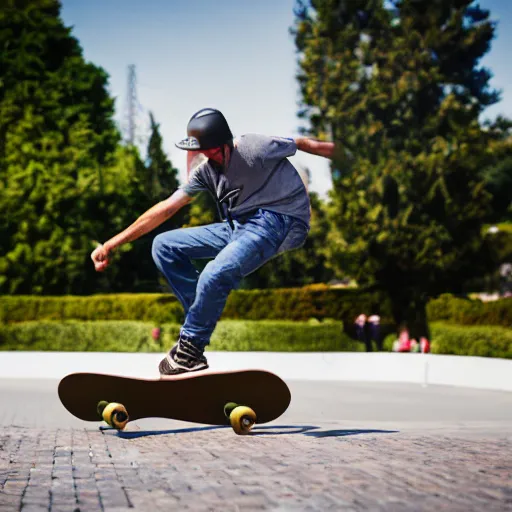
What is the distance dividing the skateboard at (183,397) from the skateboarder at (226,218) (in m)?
0.20

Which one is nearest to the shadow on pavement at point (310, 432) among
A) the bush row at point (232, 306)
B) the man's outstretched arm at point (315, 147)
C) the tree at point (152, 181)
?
the man's outstretched arm at point (315, 147)

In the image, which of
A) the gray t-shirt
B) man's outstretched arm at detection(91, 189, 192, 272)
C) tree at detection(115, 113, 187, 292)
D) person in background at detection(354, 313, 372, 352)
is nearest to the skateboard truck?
man's outstretched arm at detection(91, 189, 192, 272)

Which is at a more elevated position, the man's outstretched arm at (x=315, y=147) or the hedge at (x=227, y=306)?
the man's outstretched arm at (x=315, y=147)

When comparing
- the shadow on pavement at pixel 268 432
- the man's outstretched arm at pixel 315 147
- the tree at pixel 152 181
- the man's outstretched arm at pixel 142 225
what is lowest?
the shadow on pavement at pixel 268 432

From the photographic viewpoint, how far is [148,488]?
5.27m

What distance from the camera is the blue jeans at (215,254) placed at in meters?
7.06

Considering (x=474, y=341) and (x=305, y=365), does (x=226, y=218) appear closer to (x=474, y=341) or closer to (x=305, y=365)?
(x=305, y=365)

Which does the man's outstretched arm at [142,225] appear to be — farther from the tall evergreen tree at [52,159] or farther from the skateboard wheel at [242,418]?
the tall evergreen tree at [52,159]

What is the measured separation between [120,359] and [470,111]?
24923 mm

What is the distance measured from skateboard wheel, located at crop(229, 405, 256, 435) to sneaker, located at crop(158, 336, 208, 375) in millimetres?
409

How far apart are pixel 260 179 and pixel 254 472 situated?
7.60ft

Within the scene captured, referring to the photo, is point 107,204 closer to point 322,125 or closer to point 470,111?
point 322,125

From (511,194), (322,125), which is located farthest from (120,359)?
(511,194)

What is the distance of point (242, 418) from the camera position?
7434 mm
